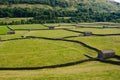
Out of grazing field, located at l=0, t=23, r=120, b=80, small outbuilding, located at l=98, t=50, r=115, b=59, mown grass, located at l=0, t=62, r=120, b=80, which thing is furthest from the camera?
small outbuilding, located at l=98, t=50, r=115, b=59

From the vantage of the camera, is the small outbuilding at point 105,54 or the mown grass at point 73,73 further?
the small outbuilding at point 105,54

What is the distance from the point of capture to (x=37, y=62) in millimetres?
51094

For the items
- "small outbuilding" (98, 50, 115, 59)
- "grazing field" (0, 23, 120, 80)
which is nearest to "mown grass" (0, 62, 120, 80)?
"grazing field" (0, 23, 120, 80)

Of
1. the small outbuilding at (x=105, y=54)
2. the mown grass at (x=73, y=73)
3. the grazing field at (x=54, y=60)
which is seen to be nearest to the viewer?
the mown grass at (x=73, y=73)

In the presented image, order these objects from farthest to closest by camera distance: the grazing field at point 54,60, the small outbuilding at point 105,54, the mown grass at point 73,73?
the small outbuilding at point 105,54
the grazing field at point 54,60
the mown grass at point 73,73

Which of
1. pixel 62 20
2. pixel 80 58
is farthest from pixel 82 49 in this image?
pixel 62 20

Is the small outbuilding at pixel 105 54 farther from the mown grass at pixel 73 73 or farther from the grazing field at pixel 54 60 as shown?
the mown grass at pixel 73 73

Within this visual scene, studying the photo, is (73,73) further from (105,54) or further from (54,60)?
(105,54)

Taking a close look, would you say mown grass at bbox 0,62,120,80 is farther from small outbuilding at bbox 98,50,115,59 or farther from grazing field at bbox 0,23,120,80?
small outbuilding at bbox 98,50,115,59

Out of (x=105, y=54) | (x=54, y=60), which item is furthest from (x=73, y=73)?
(x=105, y=54)

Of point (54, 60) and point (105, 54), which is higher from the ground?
point (105, 54)

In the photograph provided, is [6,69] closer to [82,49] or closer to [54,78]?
[54,78]

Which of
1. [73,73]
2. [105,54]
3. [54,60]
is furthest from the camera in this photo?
[105,54]

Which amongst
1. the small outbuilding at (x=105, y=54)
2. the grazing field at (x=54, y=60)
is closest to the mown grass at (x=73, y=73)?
the grazing field at (x=54, y=60)
